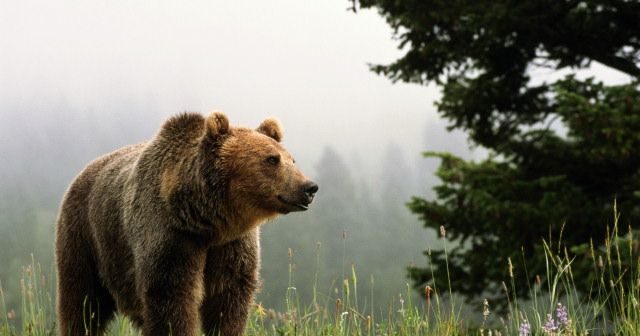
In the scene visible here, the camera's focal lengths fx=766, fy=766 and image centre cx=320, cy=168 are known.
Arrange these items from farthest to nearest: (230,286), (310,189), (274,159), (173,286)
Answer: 1. (230,286)
2. (173,286)
3. (274,159)
4. (310,189)

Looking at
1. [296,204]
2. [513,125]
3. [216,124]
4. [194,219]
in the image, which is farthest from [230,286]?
[513,125]

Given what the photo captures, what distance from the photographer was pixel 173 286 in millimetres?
3678

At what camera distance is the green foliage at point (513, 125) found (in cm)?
987

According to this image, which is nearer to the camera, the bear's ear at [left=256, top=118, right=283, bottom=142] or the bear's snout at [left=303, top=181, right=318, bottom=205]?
the bear's snout at [left=303, top=181, right=318, bottom=205]

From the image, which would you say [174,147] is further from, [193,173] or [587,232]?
[587,232]

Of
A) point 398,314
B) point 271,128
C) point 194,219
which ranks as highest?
point 271,128

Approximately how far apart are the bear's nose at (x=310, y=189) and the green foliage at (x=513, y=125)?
6315mm

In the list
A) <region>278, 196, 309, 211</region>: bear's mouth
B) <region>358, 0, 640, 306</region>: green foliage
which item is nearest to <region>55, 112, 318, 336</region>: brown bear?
<region>278, 196, 309, 211</region>: bear's mouth

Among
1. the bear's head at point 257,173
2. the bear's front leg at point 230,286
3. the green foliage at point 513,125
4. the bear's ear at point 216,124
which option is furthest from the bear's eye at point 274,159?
the green foliage at point 513,125

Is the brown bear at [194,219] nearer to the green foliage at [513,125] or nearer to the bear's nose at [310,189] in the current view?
the bear's nose at [310,189]

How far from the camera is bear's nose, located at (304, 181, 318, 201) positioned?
3.43 metres

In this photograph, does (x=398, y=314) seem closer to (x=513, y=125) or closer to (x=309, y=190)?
(x=309, y=190)

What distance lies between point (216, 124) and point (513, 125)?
854 cm

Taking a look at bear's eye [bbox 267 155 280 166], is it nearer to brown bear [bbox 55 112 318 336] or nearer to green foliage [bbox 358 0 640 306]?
brown bear [bbox 55 112 318 336]
